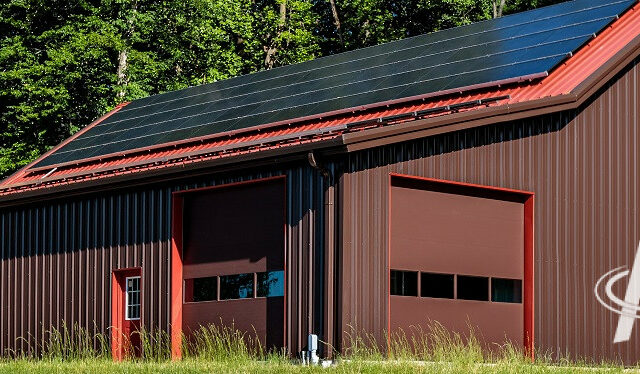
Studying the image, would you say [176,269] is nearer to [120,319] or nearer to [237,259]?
[237,259]

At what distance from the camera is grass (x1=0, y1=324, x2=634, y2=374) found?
17.8 m

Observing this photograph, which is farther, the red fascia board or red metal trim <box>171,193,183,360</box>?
red metal trim <box>171,193,183,360</box>

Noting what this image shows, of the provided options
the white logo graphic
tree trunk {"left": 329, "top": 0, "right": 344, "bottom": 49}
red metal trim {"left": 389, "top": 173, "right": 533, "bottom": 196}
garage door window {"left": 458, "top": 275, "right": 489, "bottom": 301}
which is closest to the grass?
garage door window {"left": 458, "top": 275, "right": 489, "bottom": 301}

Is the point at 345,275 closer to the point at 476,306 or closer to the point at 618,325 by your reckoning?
the point at 476,306

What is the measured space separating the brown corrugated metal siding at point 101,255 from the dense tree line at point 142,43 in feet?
53.1

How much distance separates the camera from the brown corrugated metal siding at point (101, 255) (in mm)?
20266

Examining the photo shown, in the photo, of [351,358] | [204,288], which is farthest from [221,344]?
[351,358]

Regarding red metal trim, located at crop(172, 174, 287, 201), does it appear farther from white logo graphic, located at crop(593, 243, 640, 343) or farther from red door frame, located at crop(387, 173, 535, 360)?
white logo graphic, located at crop(593, 243, 640, 343)

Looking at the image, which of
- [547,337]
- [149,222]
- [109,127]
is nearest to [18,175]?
[109,127]

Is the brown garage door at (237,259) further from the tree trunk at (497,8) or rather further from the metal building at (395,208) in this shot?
the tree trunk at (497,8)

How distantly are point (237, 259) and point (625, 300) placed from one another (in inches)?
299

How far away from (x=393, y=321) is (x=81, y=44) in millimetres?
25221

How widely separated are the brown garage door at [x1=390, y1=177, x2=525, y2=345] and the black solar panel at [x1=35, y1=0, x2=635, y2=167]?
2.32 meters

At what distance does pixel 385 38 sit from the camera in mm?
51656
